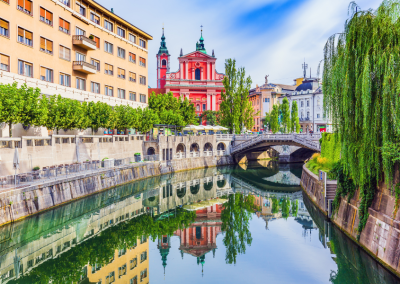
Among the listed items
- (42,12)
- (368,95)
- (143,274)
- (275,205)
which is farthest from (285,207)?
(42,12)

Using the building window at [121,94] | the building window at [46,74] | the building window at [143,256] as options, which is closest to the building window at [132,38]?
the building window at [121,94]

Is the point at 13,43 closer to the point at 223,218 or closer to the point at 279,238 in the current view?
the point at 223,218

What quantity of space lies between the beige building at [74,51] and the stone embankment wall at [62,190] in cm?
1271

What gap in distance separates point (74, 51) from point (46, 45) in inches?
226

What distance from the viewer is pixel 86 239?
24.5 meters

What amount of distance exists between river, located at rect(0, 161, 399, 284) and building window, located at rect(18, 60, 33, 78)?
1560 centimetres

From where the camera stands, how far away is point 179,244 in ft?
80.6

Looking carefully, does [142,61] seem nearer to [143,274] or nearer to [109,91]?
[109,91]

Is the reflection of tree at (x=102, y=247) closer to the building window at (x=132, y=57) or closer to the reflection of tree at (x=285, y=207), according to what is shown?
the reflection of tree at (x=285, y=207)

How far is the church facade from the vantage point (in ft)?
328

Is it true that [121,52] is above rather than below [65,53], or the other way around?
above

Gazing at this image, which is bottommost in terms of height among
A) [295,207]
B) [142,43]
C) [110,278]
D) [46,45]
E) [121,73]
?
[110,278]

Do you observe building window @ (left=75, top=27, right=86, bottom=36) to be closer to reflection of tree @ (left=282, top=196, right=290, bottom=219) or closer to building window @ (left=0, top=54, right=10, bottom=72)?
building window @ (left=0, top=54, right=10, bottom=72)

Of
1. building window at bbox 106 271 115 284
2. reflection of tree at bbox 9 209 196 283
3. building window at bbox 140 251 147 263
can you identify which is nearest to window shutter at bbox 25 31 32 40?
reflection of tree at bbox 9 209 196 283
